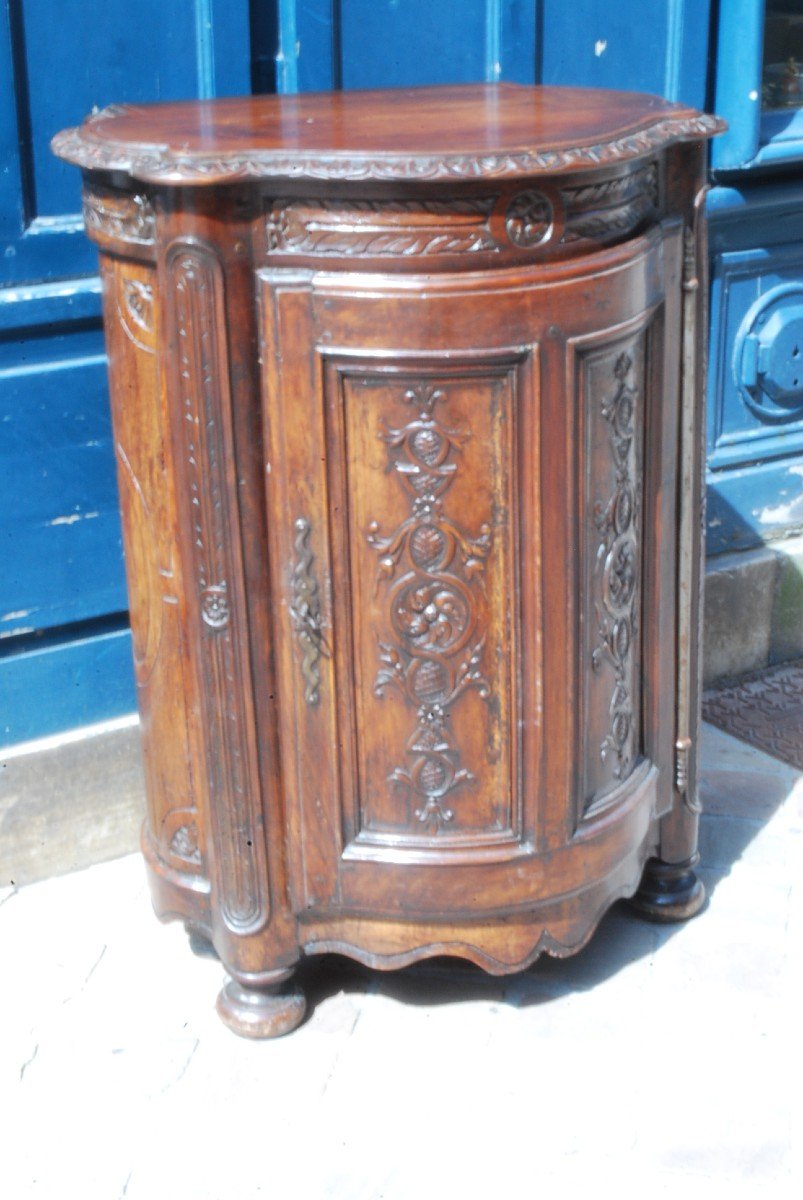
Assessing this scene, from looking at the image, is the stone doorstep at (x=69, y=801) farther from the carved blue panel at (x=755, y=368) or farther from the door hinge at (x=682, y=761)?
the carved blue panel at (x=755, y=368)

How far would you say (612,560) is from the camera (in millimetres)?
2436

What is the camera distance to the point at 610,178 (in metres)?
2.22

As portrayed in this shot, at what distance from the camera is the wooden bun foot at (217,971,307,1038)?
2.61 meters

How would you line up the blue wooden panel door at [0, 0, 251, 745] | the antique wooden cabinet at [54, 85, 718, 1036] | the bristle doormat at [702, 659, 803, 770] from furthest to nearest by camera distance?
1. the bristle doormat at [702, 659, 803, 770]
2. the blue wooden panel door at [0, 0, 251, 745]
3. the antique wooden cabinet at [54, 85, 718, 1036]

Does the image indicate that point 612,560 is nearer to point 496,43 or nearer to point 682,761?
point 682,761

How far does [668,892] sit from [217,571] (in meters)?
1.11

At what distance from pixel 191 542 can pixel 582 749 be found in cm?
69

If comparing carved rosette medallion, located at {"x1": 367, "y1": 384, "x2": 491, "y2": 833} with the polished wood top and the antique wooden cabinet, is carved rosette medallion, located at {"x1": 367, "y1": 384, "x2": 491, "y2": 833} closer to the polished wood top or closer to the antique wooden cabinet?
the antique wooden cabinet

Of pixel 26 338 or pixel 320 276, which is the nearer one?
pixel 320 276

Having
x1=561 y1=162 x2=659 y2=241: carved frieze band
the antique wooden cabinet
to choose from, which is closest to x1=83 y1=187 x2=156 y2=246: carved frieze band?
the antique wooden cabinet

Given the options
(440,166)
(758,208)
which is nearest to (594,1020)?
(440,166)

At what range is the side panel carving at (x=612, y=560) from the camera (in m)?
2.33

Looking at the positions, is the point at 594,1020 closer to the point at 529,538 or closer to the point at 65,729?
the point at 529,538

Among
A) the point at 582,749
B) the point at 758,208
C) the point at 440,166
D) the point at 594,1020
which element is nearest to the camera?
the point at 440,166
